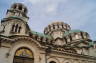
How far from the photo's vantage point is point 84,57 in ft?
86.0

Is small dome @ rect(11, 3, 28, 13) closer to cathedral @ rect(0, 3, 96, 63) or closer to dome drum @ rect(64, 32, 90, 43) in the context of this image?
cathedral @ rect(0, 3, 96, 63)

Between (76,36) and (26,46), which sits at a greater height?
(76,36)

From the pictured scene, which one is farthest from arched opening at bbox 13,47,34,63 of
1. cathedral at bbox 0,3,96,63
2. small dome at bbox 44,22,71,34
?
small dome at bbox 44,22,71,34

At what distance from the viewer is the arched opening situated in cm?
2256

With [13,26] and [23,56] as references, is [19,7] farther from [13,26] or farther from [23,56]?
[23,56]

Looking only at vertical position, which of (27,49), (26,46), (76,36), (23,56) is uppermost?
(76,36)

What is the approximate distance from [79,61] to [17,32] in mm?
13986

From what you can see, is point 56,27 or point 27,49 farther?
point 56,27

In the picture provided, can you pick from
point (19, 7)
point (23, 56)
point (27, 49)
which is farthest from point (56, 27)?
point (23, 56)

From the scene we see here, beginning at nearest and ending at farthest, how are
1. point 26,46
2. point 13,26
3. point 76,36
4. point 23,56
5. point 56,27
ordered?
point 23,56 < point 26,46 < point 13,26 < point 76,36 < point 56,27

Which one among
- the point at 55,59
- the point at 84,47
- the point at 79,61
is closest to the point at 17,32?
the point at 55,59

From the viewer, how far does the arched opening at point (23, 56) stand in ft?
74.0

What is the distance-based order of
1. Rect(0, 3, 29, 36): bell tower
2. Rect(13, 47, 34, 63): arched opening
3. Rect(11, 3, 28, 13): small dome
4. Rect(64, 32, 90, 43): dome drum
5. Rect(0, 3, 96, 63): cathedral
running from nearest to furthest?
Rect(13, 47, 34, 63): arched opening → Rect(0, 3, 96, 63): cathedral → Rect(0, 3, 29, 36): bell tower → Rect(11, 3, 28, 13): small dome → Rect(64, 32, 90, 43): dome drum

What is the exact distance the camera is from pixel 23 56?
75.2ft
